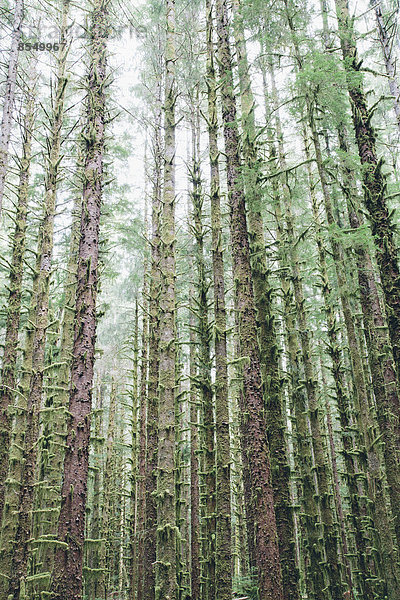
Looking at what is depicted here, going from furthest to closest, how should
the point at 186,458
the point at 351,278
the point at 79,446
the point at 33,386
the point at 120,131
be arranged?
the point at 186,458 < the point at 120,131 < the point at 351,278 < the point at 33,386 < the point at 79,446

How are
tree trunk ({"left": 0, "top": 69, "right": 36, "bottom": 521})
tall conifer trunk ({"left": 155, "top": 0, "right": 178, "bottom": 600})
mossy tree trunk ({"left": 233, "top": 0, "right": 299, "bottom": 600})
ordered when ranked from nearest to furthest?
tall conifer trunk ({"left": 155, "top": 0, "right": 178, "bottom": 600})
mossy tree trunk ({"left": 233, "top": 0, "right": 299, "bottom": 600})
tree trunk ({"left": 0, "top": 69, "right": 36, "bottom": 521})

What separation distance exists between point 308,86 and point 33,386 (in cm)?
815

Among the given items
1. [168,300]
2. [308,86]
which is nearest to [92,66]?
[308,86]

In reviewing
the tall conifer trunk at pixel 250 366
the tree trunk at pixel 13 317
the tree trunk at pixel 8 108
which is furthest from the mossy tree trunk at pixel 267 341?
the tree trunk at pixel 13 317

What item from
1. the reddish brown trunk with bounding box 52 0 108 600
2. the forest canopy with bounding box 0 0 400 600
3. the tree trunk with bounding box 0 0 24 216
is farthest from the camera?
the tree trunk with bounding box 0 0 24 216

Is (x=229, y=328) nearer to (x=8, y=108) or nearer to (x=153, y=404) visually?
(x=153, y=404)

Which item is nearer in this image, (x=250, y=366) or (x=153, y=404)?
(x=250, y=366)

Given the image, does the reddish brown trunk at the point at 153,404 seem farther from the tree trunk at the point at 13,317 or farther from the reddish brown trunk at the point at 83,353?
the tree trunk at the point at 13,317

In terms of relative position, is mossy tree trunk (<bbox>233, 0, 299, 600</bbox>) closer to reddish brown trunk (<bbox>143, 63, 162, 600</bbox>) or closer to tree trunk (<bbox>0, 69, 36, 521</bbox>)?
reddish brown trunk (<bbox>143, 63, 162, 600</bbox>)

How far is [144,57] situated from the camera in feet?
49.7

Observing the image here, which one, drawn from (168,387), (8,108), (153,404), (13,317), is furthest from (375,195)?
(13,317)

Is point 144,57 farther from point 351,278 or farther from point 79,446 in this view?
point 79,446

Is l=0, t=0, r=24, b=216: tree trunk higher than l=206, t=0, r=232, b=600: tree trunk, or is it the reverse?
l=0, t=0, r=24, b=216: tree trunk

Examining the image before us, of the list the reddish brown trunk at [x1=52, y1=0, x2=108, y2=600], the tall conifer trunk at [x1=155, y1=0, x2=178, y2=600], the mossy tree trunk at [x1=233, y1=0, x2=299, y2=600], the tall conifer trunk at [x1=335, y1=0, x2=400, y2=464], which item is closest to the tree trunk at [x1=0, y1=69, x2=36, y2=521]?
the reddish brown trunk at [x1=52, y1=0, x2=108, y2=600]
